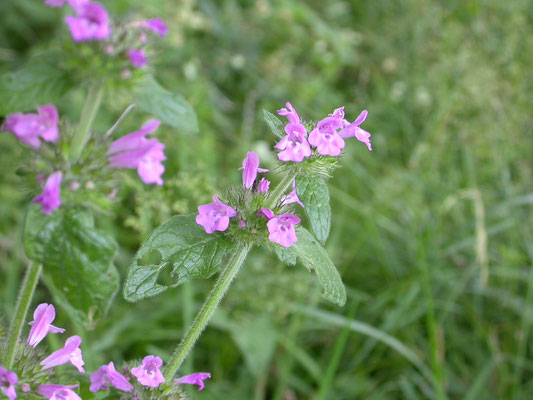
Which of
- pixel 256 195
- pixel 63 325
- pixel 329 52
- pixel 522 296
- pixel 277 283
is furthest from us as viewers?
pixel 329 52

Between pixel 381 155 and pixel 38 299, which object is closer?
pixel 38 299

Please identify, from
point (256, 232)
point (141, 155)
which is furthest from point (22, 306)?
point (256, 232)

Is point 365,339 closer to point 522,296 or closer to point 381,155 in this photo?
point 522,296

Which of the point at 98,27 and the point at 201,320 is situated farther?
the point at 201,320

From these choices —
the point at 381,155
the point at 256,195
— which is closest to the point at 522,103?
the point at 381,155

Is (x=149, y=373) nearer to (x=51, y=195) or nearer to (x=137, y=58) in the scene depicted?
(x=51, y=195)

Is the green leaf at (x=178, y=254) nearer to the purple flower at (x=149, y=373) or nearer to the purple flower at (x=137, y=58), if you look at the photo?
the purple flower at (x=149, y=373)
